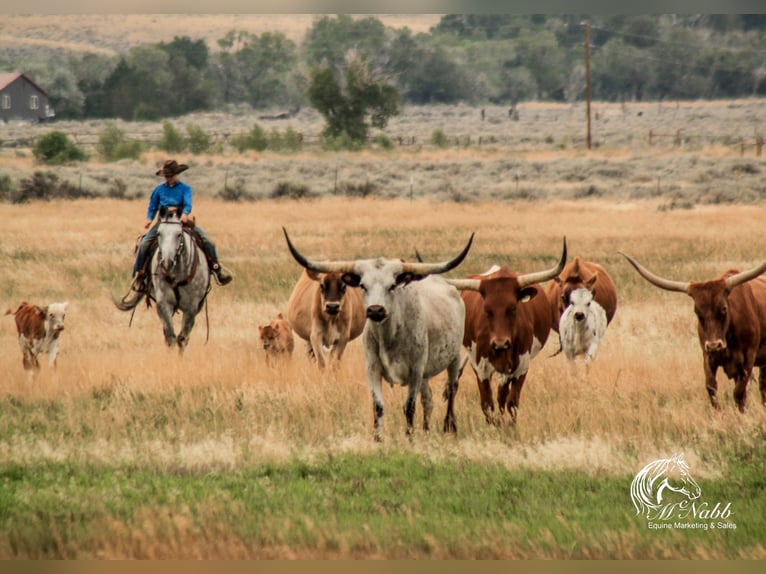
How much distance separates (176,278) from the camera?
16484mm

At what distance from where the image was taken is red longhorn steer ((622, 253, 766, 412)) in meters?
11.5

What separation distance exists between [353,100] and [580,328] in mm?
46915

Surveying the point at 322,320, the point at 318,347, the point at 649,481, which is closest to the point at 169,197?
the point at 322,320

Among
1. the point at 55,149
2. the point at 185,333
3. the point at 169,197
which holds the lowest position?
the point at 55,149

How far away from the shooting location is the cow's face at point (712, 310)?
11469 mm

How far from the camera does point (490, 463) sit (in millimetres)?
10492

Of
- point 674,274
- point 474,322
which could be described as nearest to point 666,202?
point 674,274

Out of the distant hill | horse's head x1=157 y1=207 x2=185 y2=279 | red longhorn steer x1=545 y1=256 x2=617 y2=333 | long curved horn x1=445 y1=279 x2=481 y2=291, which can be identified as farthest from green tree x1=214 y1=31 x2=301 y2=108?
long curved horn x1=445 y1=279 x2=481 y2=291

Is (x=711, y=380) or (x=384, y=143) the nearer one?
(x=711, y=380)

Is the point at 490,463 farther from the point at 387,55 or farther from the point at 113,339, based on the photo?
the point at 387,55

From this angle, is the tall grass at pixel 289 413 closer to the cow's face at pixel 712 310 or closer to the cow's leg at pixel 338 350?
the cow's leg at pixel 338 350

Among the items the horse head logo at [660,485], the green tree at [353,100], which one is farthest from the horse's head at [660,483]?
the green tree at [353,100]

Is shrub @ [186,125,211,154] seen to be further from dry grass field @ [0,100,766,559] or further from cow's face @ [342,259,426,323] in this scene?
cow's face @ [342,259,426,323]

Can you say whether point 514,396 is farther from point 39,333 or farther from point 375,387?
point 39,333
